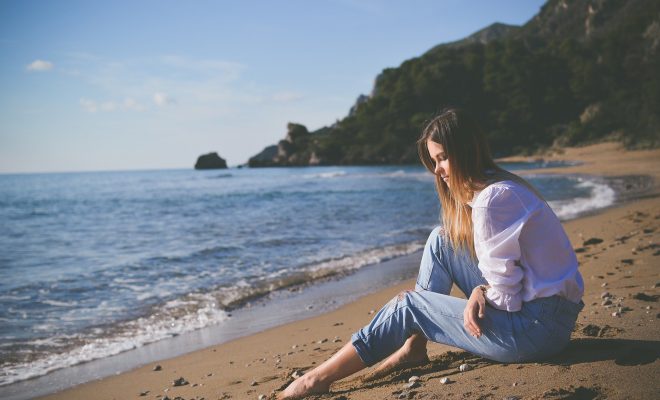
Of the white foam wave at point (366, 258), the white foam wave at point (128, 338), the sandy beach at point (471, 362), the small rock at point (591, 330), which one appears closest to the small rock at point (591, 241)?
the sandy beach at point (471, 362)

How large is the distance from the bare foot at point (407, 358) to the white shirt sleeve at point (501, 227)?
2.99 feet

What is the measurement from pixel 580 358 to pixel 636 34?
242 feet

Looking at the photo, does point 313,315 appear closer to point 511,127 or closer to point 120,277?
point 120,277

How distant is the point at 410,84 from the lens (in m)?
84.2

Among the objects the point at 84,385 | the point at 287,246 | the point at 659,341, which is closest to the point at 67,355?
the point at 84,385

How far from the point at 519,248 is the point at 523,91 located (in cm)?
7978

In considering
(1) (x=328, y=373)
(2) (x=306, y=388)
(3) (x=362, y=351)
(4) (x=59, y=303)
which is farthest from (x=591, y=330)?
(4) (x=59, y=303)

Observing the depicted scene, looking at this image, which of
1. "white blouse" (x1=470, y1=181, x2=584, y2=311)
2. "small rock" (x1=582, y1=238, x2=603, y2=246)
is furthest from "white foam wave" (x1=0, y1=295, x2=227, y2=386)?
"small rock" (x1=582, y1=238, x2=603, y2=246)

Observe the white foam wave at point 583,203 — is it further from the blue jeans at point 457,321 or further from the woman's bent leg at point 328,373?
the woman's bent leg at point 328,373

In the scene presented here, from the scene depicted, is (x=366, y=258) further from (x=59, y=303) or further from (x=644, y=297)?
(x=644, y=297)

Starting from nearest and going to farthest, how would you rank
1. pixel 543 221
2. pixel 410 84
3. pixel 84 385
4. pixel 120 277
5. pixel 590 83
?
pixel 543 221, pixel 84 385, pixel 120 277, pixel 590 83, pixel 410 84

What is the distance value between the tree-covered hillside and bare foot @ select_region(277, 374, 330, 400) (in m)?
53.7

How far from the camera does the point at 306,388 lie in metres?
2.93

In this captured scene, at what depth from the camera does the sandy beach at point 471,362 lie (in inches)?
96.7
